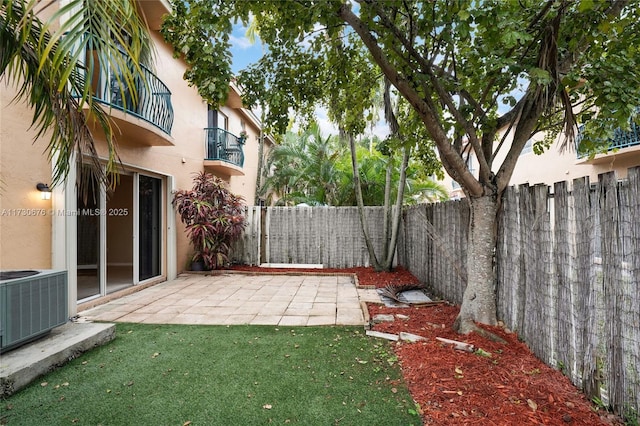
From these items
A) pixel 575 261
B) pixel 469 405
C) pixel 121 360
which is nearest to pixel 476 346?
pixel 469 405

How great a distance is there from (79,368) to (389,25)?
15.6ft

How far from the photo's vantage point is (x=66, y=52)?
1.85m

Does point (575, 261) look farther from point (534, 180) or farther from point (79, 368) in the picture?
point (534, 180)

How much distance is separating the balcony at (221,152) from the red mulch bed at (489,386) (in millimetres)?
8284

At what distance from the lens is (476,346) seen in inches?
133

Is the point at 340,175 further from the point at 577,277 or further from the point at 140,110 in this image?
the point at 577,277

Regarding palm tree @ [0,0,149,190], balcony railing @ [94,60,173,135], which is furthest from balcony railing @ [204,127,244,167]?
palm tree @ [0,0,149,190]

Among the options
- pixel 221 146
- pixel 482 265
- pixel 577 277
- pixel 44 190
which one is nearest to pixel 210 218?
pixel 221 146

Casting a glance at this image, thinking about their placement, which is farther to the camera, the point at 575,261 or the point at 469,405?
the point at 575,261

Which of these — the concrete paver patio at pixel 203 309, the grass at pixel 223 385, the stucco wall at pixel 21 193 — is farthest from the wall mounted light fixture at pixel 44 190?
the grass at pixel 223 385

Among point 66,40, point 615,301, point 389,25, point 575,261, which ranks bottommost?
point 615,301

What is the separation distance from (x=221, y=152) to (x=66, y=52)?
901 centimetres

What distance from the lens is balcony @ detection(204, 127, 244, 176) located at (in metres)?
10.2

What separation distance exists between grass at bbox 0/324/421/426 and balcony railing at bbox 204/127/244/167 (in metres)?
7.20
